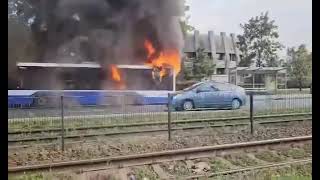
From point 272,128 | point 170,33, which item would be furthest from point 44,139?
point 272,128

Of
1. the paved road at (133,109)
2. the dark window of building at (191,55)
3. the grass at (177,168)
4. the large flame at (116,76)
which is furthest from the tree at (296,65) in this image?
the large flame at (116,76)

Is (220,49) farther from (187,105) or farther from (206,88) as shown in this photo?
(187,105)

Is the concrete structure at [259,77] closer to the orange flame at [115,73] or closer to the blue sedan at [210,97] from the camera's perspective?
the blue sedan at [210,97]

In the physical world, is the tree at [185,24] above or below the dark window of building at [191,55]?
above

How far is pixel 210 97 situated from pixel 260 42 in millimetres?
488

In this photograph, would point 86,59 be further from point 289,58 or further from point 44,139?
point 289,58

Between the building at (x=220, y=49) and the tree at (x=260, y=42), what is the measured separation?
4 centimetres

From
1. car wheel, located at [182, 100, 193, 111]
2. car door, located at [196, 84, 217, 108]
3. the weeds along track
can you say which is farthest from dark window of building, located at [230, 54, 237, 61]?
the weeds along track

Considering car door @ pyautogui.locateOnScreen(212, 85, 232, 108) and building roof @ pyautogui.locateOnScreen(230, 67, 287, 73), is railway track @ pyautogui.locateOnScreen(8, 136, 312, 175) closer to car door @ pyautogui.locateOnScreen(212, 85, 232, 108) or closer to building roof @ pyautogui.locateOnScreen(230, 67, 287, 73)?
car door @ pyautogui.locateOnScreen(212, 85, 232, 108)

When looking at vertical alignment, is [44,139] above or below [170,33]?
below

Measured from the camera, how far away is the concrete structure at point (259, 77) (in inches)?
82.9

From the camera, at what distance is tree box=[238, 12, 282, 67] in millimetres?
2008

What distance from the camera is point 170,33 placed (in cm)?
242

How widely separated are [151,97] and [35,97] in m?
0.81
